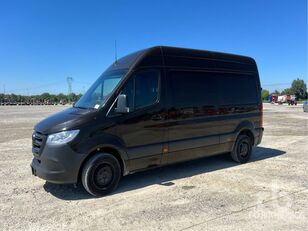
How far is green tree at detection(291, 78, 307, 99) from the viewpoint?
4754 inches

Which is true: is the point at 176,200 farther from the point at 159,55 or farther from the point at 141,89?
the point at 159,55

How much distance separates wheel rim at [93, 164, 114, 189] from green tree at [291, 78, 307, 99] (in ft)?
419

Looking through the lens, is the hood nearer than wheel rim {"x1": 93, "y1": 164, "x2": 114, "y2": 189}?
Yes

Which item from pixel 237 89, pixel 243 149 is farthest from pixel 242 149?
pixel 237 89

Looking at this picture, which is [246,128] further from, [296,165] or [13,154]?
[13,154]

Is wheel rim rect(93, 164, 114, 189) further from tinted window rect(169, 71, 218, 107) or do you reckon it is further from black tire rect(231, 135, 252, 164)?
black tire rect(231, 135, 252, 164)

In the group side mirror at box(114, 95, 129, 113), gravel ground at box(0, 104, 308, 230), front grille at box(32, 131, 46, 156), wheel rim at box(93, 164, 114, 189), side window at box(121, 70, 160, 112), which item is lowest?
gravel ground at box(0, 104, 308, 230)

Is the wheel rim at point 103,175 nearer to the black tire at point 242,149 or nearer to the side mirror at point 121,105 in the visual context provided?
the side mirror at point 121,105

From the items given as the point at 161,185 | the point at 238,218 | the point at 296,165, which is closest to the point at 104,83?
the point at 161,185

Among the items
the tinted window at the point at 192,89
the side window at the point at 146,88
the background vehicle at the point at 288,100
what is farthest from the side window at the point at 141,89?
the background vehicle at the point at 288,100

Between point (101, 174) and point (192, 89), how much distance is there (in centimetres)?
285

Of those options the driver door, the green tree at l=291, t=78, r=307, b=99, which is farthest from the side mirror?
the green tree at l=291, t=78, r=307, b=99

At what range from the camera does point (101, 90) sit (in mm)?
6281

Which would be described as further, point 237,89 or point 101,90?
point 237,89
